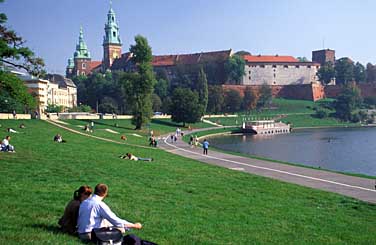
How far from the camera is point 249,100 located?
358ft

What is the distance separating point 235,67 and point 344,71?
36.0 meters

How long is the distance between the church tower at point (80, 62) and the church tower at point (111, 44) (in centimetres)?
609

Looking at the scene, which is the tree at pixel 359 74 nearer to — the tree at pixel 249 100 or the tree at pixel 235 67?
the tree at pixel 235 67

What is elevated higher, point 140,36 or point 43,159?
point 140,36

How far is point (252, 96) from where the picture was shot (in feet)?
358

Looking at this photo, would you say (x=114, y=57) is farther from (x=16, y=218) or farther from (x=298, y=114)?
(x=16, y=218)

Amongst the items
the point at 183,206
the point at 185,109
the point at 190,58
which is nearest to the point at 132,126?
the point at 185,109

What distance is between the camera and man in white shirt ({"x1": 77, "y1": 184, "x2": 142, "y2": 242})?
7.16 meters

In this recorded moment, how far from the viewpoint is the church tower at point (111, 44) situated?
153 m

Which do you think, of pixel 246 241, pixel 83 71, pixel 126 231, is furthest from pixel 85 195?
pixel 83 71

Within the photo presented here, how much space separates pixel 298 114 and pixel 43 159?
315 ft

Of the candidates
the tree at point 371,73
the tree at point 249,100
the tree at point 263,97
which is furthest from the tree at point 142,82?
the tree at point 371,73

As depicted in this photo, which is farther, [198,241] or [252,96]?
[252,96]

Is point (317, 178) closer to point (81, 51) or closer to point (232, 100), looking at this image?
point (232, 100)
